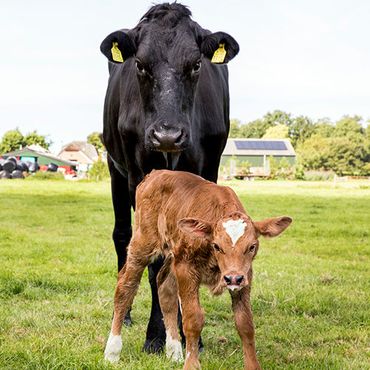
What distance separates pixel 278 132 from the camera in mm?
117438

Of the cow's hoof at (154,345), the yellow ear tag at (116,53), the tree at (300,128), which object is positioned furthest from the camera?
the tree at (300,128)

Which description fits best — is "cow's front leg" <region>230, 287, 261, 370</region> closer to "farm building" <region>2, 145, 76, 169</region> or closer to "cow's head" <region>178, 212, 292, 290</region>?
"cow's head" <region>178, 212, 292, 290</region>

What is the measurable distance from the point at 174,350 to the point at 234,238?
4.64ft

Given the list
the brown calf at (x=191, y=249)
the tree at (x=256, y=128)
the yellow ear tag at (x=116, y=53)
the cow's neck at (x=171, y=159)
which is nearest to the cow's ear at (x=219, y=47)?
the yellow ear tag at (x=116, y=53)

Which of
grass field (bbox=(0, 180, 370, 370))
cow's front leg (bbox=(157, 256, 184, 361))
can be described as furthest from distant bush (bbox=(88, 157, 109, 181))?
cow's front leg (bbox=(157, 256, 184, 361))

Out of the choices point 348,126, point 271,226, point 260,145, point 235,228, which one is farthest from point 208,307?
point 348,126

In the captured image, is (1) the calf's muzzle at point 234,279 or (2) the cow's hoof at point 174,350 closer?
(1) the calf's muzzle at point 234,279

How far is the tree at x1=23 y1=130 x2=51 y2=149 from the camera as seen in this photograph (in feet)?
368

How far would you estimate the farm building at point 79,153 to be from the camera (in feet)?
384

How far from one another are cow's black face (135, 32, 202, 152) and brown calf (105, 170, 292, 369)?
0.38 metres

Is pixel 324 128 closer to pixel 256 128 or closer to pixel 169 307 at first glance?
pixel 256 128

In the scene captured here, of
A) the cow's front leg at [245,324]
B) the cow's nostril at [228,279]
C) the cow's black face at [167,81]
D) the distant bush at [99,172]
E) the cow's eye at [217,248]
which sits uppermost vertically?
the cow's black face at [167,81]

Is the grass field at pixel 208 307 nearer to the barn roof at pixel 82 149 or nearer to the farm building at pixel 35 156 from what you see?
the farm building at pixel 35 156

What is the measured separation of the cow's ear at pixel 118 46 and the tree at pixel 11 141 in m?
107
